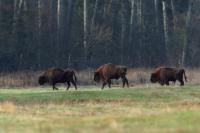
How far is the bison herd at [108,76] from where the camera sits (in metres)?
46.0

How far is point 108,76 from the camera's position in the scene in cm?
4603

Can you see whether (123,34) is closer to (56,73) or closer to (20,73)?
(20,73)

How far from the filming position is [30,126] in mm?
21594

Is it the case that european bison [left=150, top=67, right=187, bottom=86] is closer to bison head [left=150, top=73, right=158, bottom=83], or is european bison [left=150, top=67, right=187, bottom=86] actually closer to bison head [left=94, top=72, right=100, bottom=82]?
bison head [left=150, top=73, right=158, bottom=83]

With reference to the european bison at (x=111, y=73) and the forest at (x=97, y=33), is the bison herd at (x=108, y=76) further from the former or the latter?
the forest at (x=97, y=33)

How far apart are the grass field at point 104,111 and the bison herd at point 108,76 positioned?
24.7 ft

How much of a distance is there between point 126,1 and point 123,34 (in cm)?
756

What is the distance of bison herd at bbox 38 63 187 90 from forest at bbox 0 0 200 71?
1632 centimetres

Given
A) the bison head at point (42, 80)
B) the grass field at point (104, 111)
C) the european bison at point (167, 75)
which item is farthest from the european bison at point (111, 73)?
the grass field at point (104, 111)

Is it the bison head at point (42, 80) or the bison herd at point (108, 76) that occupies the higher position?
the bison herd at point (108, 76)

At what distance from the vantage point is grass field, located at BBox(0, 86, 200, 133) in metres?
20.1

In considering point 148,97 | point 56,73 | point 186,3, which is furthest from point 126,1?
point 148,97

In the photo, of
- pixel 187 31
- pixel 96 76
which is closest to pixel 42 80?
pixel 96 76

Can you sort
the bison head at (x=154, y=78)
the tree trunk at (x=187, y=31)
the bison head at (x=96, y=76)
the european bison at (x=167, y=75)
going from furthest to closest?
the tree trunk at (x=187, y=31) < the bison head at (x=154, y=78) < the bison head at (x=96, y=76) < the european bison at (x=167, y=75)
